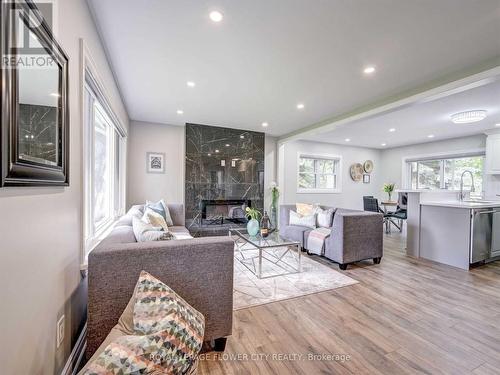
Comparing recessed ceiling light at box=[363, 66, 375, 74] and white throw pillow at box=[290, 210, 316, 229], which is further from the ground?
recessed ceiling light at box=[363, 66, 375, 74]

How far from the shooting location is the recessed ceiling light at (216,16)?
69.7 inches

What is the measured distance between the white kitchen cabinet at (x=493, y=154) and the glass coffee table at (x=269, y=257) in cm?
474

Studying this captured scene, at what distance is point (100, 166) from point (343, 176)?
21.4 ft

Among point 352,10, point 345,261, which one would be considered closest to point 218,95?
point 352,10

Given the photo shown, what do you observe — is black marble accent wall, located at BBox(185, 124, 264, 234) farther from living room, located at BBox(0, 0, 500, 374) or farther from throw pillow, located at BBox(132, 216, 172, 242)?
throw pillow, located at BBox(132, 216, 172, 242)

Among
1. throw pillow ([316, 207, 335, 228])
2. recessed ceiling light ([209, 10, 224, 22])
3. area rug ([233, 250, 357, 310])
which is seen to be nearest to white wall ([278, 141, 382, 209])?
throw pillow ([316, 207, 335, 228])

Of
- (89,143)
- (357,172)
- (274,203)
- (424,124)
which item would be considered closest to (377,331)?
(89,143)

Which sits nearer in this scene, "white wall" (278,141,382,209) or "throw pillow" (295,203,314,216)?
"throw pillow" (295,203,314,216)

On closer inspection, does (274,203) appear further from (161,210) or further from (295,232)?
(161,210)

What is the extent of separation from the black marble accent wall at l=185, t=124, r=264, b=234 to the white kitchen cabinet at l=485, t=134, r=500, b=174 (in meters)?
4.96

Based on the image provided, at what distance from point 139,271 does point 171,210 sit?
277 cm

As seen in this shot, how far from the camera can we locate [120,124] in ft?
11.3

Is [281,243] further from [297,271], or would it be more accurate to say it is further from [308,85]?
[308,85]

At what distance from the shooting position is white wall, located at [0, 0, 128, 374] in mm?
849
